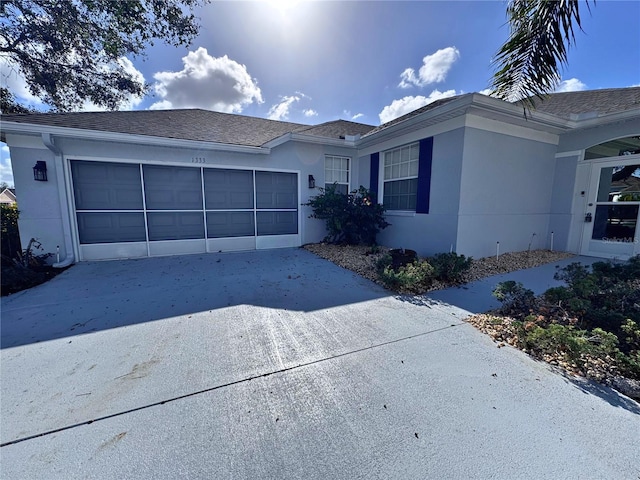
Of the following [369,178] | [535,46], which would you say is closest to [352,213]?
[369,178]

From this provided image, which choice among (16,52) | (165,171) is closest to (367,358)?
(165,171)

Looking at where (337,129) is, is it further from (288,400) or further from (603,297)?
(288,400)

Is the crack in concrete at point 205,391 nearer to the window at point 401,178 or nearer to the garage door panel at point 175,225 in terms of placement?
the window at point 401,178

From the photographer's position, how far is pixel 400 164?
24.3 ft

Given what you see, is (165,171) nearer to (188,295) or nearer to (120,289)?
(120,289)

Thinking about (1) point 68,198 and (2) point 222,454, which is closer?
(2) point 222,454

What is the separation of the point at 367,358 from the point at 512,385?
1.25m

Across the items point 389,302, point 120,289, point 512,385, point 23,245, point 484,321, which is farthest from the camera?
point 23,245

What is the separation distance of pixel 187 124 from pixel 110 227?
3.77m

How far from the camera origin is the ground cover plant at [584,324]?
228cm

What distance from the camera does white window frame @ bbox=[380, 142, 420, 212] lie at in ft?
22.6

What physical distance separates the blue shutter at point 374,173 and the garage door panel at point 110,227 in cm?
680

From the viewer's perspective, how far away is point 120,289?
4.50m

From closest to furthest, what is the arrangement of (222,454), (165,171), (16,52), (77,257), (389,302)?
(222,454) → (389,302) → (77,257) → (165,171) → (16,52)
